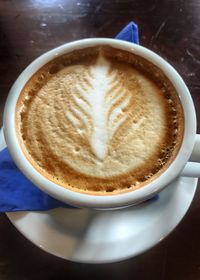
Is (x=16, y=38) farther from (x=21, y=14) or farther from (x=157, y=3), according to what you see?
(x=157, y=3)

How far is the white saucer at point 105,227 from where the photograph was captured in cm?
76

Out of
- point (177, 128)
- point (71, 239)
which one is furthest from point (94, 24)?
point (71, 239)

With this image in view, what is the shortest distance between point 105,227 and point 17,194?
0.20 meters

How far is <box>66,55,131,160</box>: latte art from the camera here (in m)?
0.72

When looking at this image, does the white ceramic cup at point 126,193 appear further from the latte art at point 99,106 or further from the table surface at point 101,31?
the table surface at point 101,31

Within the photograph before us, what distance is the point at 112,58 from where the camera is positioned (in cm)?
82

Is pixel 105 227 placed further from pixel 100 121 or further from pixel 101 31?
pixel 101 31

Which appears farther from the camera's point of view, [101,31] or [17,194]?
[101,31]

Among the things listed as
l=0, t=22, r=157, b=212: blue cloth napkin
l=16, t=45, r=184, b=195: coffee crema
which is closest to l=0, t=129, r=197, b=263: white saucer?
l=0, t=22, r=157, b=212: blue cloth napkin

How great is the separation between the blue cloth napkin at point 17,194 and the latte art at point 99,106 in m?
0.17

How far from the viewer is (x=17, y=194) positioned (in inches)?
31.4

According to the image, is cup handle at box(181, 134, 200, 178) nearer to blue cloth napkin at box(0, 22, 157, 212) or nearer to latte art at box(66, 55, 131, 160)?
latte art at box(66, 55, 131, 160)

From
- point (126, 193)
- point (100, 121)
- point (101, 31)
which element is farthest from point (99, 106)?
point (101, 31)

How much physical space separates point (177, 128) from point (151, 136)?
0.06 m
